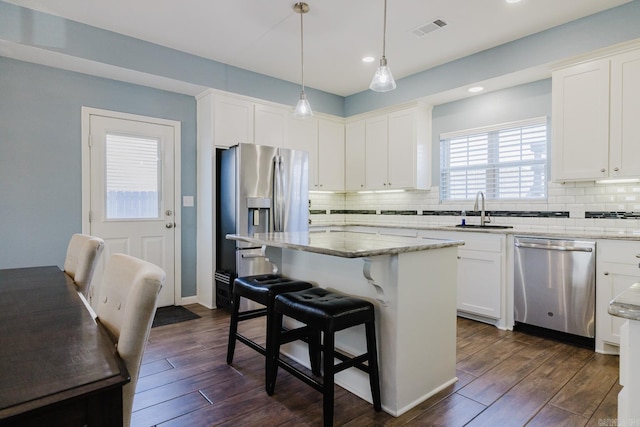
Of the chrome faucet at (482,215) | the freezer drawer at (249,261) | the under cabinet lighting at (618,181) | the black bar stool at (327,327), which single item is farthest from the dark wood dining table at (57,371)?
the chrome faucet at (482,215)

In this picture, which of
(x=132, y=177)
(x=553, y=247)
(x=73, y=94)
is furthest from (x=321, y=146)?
(x=553, y=247)

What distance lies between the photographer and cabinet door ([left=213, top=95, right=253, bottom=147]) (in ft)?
13.2

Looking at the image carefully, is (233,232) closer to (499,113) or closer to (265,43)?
(265,43)

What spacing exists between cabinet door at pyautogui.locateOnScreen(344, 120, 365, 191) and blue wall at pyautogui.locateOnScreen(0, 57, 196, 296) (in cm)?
302

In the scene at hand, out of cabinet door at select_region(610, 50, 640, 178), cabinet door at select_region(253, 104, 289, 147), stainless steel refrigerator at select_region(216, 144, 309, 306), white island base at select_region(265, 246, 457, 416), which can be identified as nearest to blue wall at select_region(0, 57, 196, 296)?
stainless steel refrigerator at select_region(216, 144, 309, 306)

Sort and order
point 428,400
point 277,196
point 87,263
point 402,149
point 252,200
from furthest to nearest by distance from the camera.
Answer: point 402,149 < point 277,196 < point 252,200 < point 428,400 < point 87,263

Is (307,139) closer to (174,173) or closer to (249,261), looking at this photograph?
(174,173)

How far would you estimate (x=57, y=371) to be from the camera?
0.77m

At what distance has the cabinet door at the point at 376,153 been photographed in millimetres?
4812

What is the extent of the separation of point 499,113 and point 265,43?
8.80ft

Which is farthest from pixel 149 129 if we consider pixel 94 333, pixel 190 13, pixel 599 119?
pixel 599 119

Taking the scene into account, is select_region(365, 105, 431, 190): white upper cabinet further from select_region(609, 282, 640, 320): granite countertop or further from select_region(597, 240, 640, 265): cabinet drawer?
select_region(609, 282, 640, 320): granite countertop

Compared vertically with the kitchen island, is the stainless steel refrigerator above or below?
above

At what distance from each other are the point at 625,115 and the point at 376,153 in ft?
8.69
